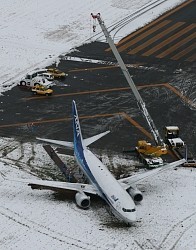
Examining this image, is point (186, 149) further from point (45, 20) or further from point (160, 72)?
point (45, 20)

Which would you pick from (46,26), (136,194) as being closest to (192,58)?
(46,26)

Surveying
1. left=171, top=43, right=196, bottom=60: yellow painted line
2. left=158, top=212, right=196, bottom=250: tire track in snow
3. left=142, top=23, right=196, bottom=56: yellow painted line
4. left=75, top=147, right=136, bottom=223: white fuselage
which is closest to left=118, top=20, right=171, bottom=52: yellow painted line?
left=142, top=23, right=196, bottom=56: yellow painted line

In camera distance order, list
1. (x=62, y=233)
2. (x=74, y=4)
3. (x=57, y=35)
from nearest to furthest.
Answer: (x=62, y=233) < (x=57, y=35) < (x=74, y=4)

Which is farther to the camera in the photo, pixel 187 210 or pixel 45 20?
pixel 45 20

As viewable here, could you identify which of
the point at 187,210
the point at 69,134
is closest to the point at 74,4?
the point at 69,134

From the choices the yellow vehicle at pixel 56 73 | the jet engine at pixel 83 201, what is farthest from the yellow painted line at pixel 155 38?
the jet engine at pixel 83 201

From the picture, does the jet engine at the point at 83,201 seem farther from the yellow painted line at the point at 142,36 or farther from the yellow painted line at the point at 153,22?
the yellow painted line at the point at 153,22
